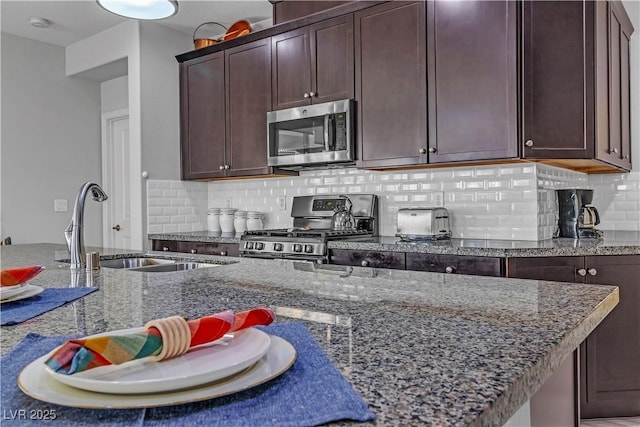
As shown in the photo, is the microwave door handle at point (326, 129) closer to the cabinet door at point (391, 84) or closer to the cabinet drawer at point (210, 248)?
the cabinet door at point (391, 84)

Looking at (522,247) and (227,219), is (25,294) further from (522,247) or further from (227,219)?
(227,219)

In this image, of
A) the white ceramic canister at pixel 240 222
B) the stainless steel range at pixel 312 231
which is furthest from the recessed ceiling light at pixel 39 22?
the stainless steel range at pixel 312 231

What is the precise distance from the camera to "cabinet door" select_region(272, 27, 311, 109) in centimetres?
350

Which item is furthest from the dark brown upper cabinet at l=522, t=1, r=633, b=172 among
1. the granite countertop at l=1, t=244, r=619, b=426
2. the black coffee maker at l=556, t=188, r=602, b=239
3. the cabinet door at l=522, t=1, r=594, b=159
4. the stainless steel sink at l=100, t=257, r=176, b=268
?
the stainless steel sink at l=100, t=257, r=176, b=268

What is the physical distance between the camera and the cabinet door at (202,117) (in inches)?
160

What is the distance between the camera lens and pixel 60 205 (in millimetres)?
4688

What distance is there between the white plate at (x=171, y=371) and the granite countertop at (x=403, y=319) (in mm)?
132

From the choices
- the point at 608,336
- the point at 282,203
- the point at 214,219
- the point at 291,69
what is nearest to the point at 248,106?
the point at 291,69

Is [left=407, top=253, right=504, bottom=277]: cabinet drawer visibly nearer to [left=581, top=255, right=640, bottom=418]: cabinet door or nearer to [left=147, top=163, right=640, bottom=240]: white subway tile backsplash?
[left=581, top=255, right=640, bottom=418]: cabinet door

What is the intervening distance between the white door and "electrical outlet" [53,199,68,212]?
0.43 metres

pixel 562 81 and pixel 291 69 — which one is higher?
pixel 291 69

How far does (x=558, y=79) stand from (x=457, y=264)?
45.8 inches

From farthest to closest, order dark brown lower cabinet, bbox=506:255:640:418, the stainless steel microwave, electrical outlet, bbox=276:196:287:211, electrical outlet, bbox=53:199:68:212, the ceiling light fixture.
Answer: electrical outlet, bbox=53:199:68:212, electrical outlet, bbox=276:196:287:211, the stainless steel microwave, dark brown lower cabinet, bbox=506:255:640:418, the ceiling light fixture

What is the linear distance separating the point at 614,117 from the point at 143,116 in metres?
3.45
